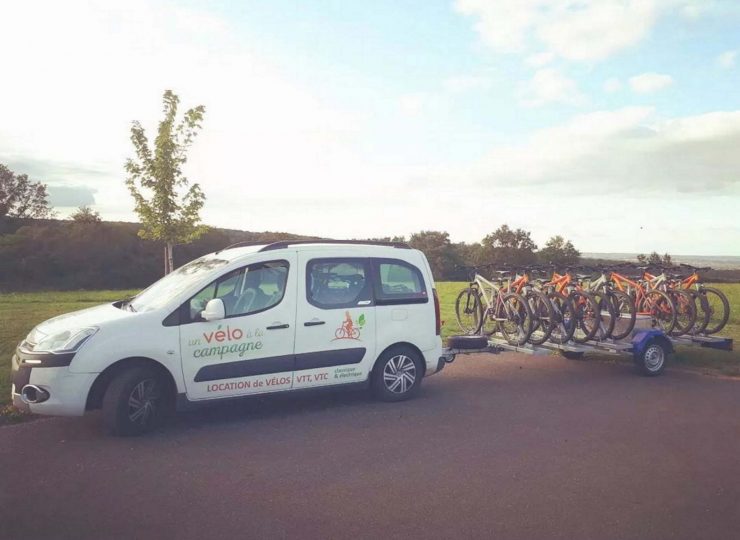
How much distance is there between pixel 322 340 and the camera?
716 cm

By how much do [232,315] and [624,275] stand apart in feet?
26.8

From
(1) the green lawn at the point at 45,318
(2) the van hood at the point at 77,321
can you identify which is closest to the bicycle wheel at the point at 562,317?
(1) the green lawn at the point at 45,318

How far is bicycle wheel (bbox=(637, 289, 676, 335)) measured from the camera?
36.9ft

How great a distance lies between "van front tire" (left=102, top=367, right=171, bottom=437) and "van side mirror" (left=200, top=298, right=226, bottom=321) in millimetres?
754

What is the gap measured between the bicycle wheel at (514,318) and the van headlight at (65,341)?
20.8 feet

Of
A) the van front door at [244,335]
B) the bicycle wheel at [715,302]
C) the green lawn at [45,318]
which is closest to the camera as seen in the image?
the van front door at [244,335]

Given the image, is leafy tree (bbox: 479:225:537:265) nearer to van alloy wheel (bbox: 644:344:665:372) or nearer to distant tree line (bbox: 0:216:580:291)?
distant tree line (bbox: 0:216:580:291)

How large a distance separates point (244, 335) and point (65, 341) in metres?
1.70

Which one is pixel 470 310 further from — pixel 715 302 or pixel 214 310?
pixel 214 310

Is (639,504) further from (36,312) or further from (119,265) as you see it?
(119,265)

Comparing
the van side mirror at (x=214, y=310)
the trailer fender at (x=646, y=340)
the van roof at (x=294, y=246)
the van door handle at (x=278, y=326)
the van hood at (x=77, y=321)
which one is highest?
the van roof at (x=294, y=246)

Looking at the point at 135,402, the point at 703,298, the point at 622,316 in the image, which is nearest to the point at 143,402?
the point at 135,402

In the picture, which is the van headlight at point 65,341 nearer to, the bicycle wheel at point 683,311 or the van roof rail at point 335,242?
the van roof rail at point 335,242

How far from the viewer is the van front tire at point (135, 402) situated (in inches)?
236
